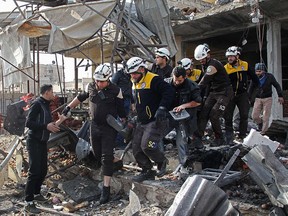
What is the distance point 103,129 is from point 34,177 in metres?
1.26

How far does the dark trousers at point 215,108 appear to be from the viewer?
237 inches

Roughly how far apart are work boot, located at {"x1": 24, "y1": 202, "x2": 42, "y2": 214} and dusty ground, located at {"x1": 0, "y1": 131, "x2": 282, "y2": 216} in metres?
0.12

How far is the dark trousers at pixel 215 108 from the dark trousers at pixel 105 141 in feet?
5.44

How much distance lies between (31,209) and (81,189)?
990mm

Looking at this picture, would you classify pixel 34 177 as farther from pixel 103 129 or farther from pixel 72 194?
pixel 103 129

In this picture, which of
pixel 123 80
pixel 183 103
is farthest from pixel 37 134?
pixel 183 103

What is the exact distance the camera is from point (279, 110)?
1041 cm

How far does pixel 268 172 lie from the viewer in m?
3.78

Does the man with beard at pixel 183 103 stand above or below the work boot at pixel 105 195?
above

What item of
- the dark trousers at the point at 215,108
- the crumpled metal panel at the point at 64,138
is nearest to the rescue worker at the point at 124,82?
the crumpled metal panel at the point at 64,138

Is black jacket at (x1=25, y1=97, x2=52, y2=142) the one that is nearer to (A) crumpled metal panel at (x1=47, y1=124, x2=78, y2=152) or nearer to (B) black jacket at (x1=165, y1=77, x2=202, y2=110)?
(A) crumpled metal panel at (x1=47, y1=124, x2=78, y2=152)

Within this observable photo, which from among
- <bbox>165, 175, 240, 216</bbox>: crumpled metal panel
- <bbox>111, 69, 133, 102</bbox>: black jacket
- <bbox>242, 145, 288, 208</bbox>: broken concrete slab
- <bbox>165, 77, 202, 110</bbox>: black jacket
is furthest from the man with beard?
<bbox>165, 175, 240, 216</bbox>: crumpled metal panel

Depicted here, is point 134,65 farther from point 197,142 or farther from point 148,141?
point 197,142

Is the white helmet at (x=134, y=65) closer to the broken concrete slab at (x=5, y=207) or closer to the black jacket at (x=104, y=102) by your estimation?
the black jacket at (x=104, y=102)
